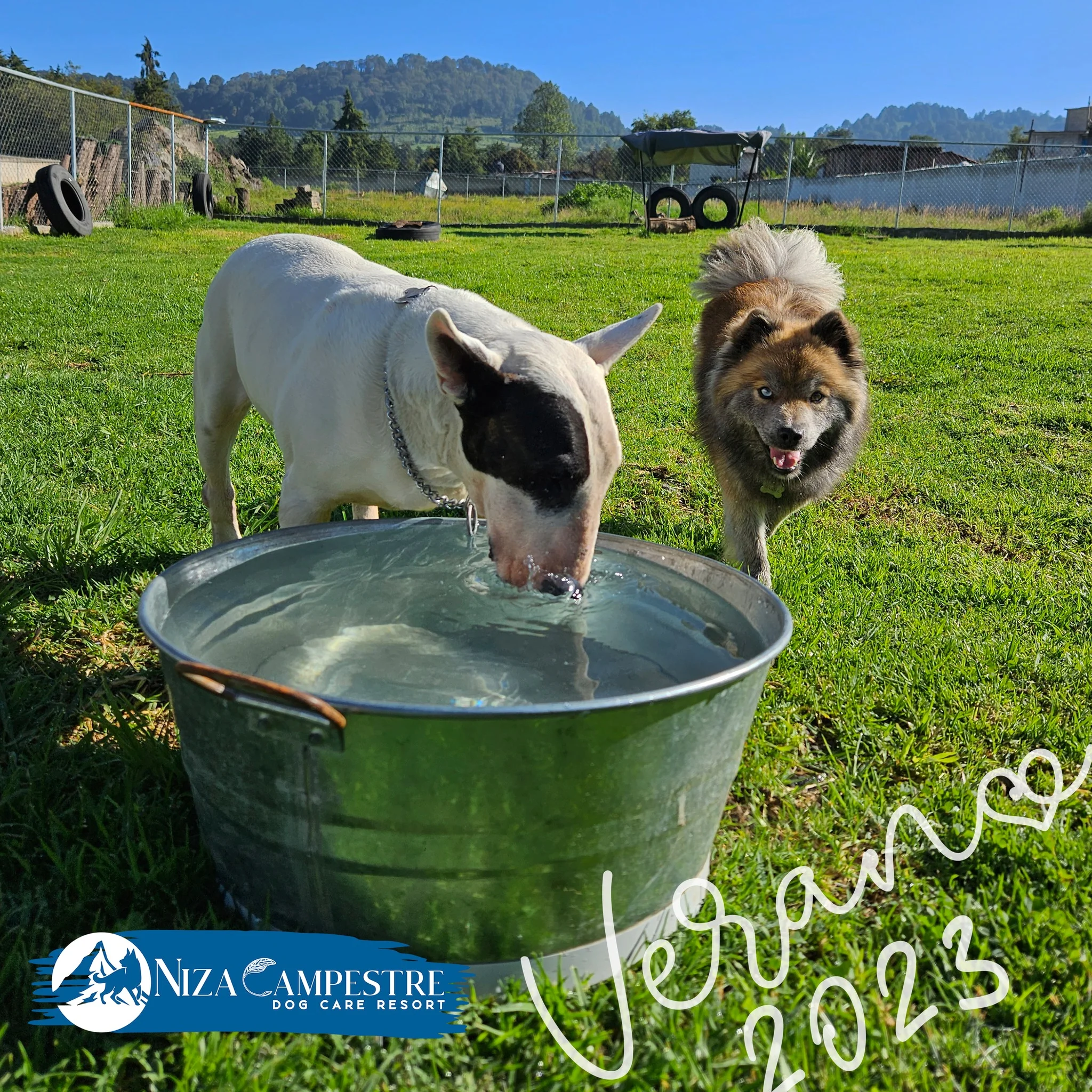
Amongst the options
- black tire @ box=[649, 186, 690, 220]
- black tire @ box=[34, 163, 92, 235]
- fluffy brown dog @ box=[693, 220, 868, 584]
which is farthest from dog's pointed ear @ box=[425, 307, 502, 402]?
black tire @ box=[649, 186, 690, 220]

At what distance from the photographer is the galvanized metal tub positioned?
1557mm

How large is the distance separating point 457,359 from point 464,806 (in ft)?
3.57

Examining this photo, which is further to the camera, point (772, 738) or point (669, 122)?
point (669, 122)

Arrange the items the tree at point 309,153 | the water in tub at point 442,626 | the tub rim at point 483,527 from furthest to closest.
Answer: the tree at point 309,153
the water in tub at point 442,626
the tub rim at point 483,527

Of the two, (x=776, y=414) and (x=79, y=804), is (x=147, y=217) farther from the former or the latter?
(x=79, y=804)

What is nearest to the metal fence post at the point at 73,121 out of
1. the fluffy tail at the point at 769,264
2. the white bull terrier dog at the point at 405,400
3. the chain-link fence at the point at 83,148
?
the chain-link fence at the point at 83,148

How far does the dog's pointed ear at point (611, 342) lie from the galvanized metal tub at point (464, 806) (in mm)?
946

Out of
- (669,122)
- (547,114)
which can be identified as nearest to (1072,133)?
(669,122)

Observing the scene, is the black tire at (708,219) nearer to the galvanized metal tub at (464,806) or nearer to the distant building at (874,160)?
the galvanized metal tub at (464,806)

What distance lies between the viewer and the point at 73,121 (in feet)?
54.7

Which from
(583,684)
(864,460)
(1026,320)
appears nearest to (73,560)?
(583,684)

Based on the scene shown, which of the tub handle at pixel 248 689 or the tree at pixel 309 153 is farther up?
the tree at pixel 309 153

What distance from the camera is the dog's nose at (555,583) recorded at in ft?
7.06

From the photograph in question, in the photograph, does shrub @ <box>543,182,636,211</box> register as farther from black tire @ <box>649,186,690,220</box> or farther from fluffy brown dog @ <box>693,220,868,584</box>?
fluffy brown dog @ <box>693,220,868,584</box>
